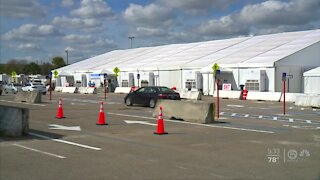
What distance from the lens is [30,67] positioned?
455 ft

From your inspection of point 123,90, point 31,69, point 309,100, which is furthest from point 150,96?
point 31,69

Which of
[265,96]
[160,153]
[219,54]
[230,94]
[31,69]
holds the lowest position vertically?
[160,153]

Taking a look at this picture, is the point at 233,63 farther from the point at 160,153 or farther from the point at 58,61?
the point at 58,61

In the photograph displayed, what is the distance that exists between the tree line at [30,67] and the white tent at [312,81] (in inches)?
4147

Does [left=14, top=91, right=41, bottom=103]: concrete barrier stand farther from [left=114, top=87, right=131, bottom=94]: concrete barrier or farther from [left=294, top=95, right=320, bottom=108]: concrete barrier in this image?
[left=114, top=87, right=131, bottom=94]: concrete barrier

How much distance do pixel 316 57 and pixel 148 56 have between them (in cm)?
2798

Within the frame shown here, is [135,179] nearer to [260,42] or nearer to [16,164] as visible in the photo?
[16,164]

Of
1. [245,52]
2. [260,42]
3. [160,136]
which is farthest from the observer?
[260,42]

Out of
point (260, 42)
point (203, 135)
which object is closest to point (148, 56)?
point (260, 42)

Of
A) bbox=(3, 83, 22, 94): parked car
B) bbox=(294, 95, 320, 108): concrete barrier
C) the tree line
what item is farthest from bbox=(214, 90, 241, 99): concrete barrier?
the tree line

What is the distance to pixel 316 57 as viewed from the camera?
4872 cm

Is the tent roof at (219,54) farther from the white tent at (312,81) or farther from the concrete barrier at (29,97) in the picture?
the concrete barrier at (29,97)

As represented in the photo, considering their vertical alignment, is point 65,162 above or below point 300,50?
below

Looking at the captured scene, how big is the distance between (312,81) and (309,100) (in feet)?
46.4
